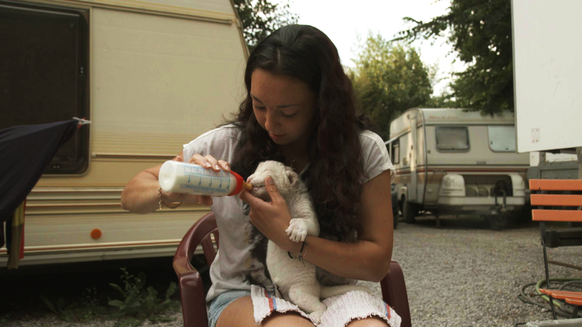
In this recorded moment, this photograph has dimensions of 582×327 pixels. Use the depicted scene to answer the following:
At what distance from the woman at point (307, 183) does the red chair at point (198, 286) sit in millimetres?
75

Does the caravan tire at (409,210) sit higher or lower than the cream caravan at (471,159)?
lower

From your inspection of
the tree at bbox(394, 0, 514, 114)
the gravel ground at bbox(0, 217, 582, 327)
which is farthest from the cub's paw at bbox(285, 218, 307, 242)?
the tree at bbox(394, 0, 514, 114)

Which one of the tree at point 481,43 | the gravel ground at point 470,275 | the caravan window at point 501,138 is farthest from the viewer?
the caravan window at point 501,138

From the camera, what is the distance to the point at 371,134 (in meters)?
1.83

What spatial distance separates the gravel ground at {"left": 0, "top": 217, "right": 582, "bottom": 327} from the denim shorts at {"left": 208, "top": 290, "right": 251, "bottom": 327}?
7.19 ft

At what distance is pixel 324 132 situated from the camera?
1.68 metres

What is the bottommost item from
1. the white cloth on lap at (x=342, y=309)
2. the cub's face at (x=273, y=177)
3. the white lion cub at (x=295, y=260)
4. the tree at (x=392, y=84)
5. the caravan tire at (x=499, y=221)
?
the caravan tire at (x=499, y=221)

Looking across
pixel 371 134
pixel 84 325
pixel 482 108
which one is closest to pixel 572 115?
pixel 371 134

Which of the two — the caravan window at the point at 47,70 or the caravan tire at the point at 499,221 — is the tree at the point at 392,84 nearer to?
the caravan tire at the point at 499,221

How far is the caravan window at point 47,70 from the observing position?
3467 mm

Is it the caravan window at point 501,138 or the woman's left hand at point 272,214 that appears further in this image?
the caravan window at point 501,138

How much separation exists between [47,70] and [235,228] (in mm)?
2660

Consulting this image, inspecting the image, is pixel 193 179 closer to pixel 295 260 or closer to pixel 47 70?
pixel 295 260

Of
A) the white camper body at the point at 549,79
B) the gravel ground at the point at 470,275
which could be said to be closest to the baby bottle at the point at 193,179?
the gravel ground at the point at 470,275
